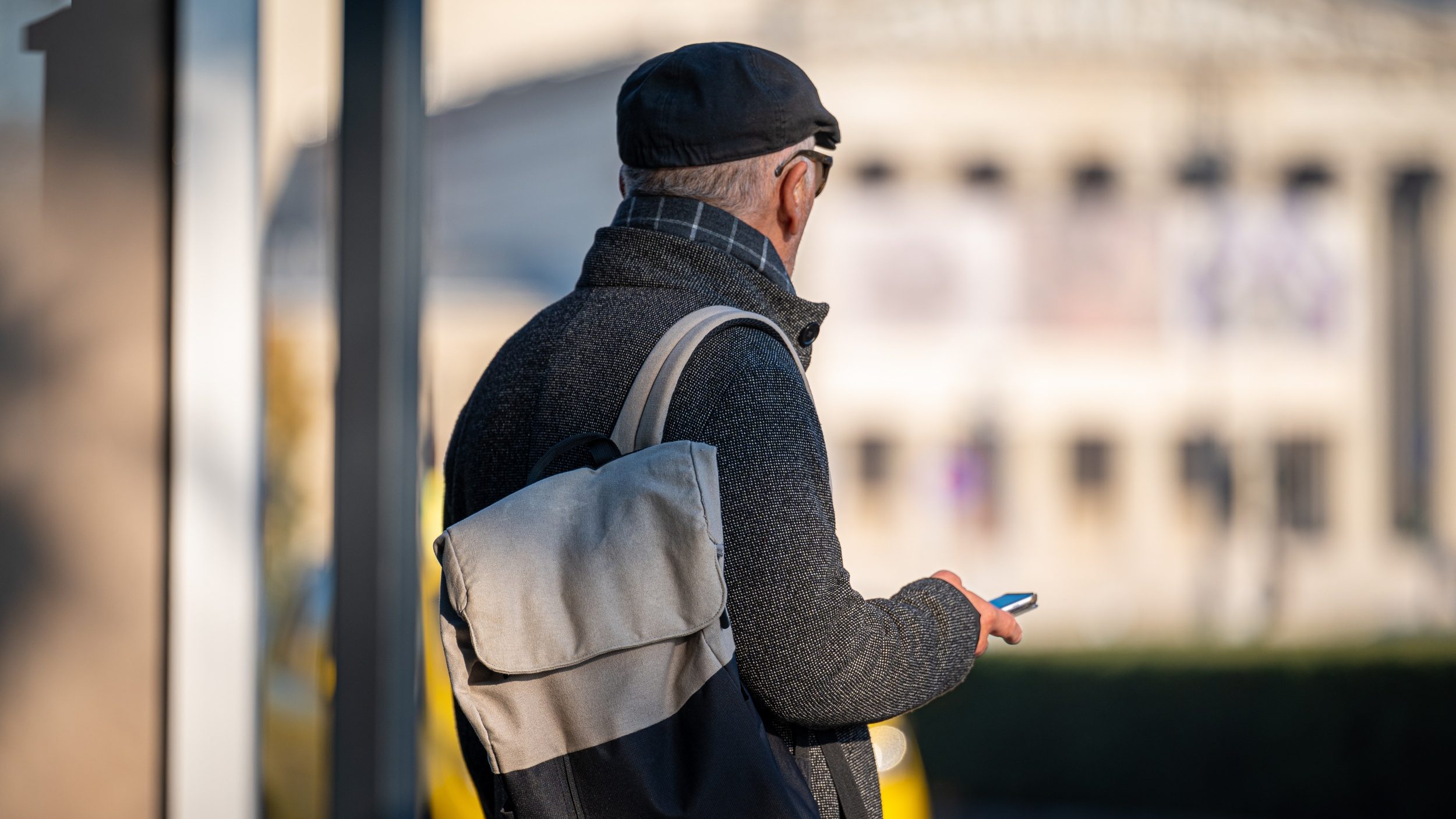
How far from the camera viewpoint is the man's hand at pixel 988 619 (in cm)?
162

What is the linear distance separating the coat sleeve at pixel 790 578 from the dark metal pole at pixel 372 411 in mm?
792

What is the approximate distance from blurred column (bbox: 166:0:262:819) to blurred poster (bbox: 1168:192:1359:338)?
84.7 feet

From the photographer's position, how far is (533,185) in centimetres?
2683

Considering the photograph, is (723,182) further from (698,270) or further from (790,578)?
(790,578)

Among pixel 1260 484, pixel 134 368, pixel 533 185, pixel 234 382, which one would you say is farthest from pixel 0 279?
pixel 1260 484

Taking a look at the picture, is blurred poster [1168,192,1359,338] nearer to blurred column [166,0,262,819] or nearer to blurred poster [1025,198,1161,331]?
blurred poster [1025,198,1161,331]

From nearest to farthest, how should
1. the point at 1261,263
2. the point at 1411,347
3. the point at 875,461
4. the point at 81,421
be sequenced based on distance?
the point at 81,421, the point at 1261,263, the point at 875,461, the point at 1411,347

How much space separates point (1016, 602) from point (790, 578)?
42 cm

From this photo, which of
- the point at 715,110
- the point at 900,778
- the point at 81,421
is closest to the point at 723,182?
the point at 715,110

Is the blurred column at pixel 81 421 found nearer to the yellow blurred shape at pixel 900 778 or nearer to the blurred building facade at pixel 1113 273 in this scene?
the yellow blurred shape at pixel 900 778

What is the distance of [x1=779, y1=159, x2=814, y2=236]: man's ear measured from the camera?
173 cm

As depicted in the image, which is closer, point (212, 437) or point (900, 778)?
point (212, 437)

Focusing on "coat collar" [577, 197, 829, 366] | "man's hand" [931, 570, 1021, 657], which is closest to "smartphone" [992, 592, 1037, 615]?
"man's hand" [931, 570, 1021, 657]

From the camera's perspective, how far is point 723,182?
1689 millimetres
